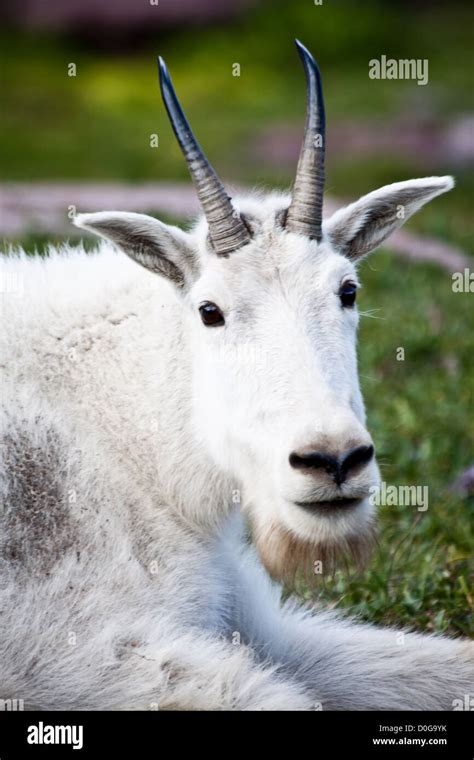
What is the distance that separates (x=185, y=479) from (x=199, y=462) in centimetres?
10

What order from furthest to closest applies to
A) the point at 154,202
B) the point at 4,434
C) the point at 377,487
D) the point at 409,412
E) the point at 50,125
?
the point at 50,125 < the point at 154,202 < the point at 409,412 < the point at 4,434 < the point at 377,487

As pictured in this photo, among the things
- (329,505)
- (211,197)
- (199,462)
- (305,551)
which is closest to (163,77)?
(211,197)

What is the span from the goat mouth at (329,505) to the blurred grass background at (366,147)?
6.31 ft

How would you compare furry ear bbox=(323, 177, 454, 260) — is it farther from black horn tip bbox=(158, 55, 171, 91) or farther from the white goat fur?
black horn tip bbox=(158, 55, 171, 91)

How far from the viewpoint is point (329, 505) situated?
199 inches

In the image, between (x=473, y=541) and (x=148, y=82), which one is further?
(x=148, y=82)

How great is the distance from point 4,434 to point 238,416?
3.55 feet

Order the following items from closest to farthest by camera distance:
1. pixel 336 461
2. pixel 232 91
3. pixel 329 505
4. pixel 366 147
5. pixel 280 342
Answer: pixel 336 461 → pixel 329 505 → pixel 280 342 → pixel 366 147 → pixel 232 91

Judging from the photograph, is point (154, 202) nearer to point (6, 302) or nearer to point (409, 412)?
point (409, 412)

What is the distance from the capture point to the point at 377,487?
5.12 m

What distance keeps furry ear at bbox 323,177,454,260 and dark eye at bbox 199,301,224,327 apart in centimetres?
71

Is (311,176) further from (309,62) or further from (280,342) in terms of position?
(280,342)

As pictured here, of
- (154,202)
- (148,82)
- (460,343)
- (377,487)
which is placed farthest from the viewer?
(148,82)
